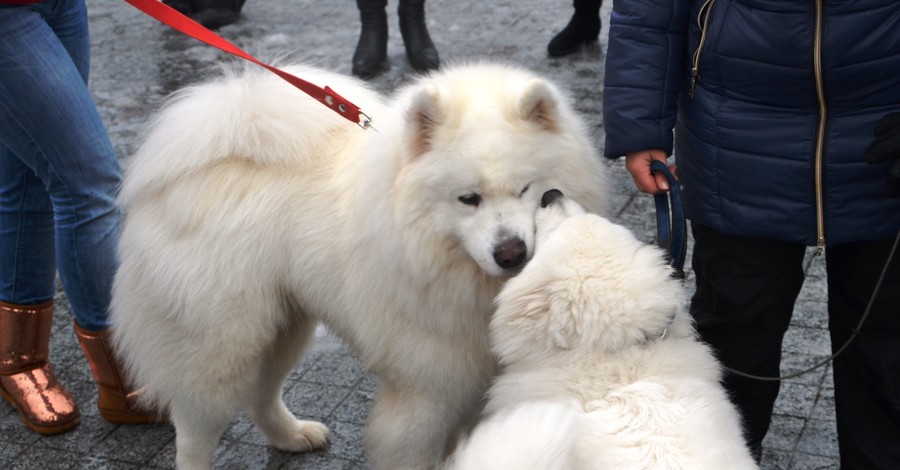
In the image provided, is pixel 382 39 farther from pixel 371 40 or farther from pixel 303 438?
pixel 303 438

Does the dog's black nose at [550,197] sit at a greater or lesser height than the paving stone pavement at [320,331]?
greater

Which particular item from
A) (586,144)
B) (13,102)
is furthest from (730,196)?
(13,102)

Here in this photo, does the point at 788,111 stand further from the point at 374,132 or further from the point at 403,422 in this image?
the point at 403,422

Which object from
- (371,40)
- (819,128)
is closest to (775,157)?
(819,128)

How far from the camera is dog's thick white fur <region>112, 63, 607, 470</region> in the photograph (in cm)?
266

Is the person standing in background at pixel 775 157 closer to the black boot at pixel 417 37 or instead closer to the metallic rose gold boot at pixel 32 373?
the metallic rose gold boot at pixel 32 373

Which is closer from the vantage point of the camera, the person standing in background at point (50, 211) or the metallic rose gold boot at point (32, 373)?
the person standing in background at point (50, 211)

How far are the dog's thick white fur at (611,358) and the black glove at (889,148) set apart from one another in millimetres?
560

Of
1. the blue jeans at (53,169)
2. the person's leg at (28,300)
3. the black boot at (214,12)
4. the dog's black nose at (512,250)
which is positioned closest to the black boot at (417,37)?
the black boot at (214,12)

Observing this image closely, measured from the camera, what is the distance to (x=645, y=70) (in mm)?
2691

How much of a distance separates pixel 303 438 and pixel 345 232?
3.38 feet

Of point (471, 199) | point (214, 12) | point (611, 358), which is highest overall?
point (471, 199)

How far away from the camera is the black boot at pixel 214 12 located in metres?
7.95

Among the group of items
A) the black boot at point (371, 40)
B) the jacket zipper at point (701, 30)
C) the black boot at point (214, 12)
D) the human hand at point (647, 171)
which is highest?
the jacket zipper at point (701, 30)
